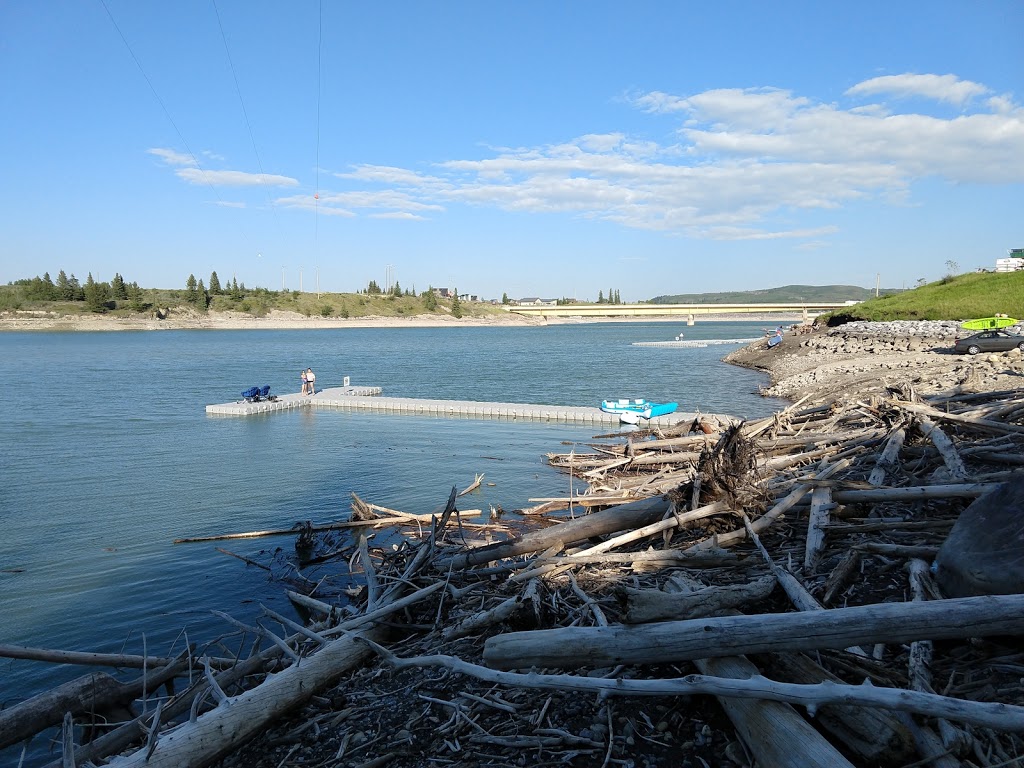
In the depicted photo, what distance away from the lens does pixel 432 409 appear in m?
29.9

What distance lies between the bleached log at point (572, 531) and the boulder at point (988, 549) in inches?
127

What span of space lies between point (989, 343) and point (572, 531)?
31.0m

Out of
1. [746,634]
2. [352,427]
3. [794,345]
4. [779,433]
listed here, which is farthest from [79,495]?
[794,345]

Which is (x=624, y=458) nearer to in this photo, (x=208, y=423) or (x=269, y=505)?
(x=269, y=505)

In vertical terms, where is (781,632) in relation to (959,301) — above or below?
below

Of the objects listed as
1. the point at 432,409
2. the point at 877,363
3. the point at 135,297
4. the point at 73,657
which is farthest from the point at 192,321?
the point at 73,657

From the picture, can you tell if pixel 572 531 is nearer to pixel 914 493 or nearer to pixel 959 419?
pixel 914 493

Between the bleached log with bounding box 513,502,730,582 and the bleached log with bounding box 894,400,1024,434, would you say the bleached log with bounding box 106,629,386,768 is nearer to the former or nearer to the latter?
the bleached log with bounding box 513,502,730,582

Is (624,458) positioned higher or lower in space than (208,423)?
higher

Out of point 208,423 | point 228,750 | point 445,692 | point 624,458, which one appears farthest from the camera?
point 208,423

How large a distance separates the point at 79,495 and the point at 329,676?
1427 cm

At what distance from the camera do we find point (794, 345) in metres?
54.7

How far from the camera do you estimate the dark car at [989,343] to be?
30.2 meters

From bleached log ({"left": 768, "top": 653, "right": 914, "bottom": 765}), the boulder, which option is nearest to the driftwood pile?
bleached log ({"left": 768, "top": 653, "right": 914, "bottom": 765})
